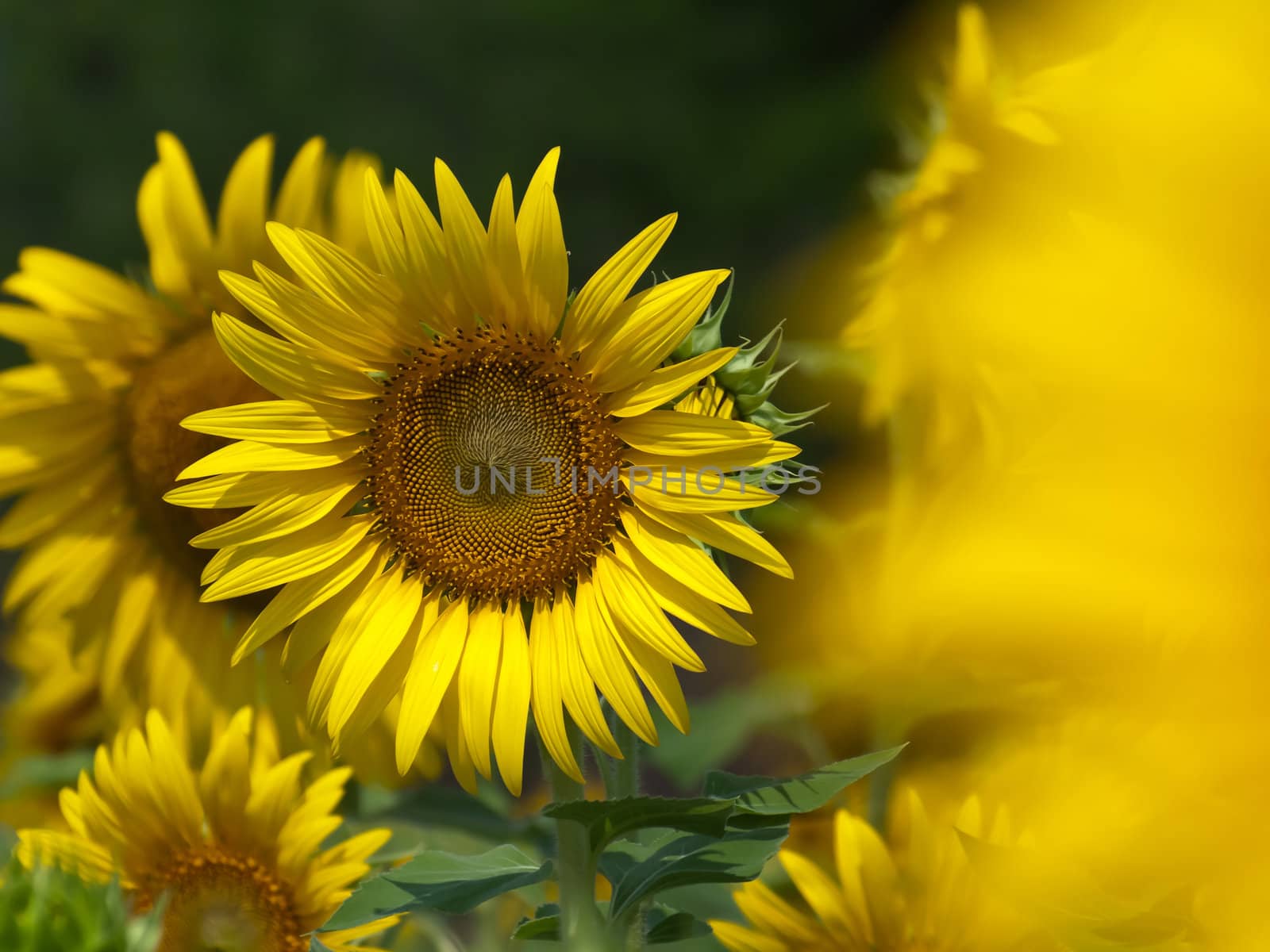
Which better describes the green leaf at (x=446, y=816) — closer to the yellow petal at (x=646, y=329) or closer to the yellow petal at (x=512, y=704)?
the yellow petal at (x=512, y=704)

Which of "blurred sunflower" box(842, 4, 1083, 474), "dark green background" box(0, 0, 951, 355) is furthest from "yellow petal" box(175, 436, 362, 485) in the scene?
"dark green background" box(0, 0, 951, 355)

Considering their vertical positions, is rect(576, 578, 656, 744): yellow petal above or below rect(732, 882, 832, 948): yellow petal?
above

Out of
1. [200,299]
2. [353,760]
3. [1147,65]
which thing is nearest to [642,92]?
[200,299]

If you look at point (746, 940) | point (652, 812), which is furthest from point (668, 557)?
point (746, 940)

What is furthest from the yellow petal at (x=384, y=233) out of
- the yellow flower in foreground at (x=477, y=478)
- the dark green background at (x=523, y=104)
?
the dark green background at (x=523, y=104)

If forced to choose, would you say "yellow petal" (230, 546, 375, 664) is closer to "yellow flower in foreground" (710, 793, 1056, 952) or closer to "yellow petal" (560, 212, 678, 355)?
"yellow petal" (560, 212, 678, 355)
